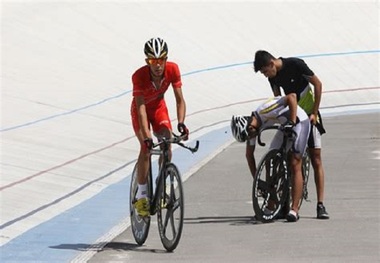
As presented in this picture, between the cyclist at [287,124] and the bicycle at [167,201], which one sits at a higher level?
the cyclist at [287,124]

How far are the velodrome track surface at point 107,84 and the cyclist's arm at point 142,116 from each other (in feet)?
3.20

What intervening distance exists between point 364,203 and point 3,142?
6.73m

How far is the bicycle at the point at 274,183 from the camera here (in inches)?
376

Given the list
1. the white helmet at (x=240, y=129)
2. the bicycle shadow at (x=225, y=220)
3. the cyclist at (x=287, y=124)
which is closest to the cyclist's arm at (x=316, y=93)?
the cyclist at (x=287, y=124)

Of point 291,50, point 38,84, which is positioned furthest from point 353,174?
point 291,50

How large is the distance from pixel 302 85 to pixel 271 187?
942 mm

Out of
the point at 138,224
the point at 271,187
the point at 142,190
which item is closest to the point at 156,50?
the point at 142,190

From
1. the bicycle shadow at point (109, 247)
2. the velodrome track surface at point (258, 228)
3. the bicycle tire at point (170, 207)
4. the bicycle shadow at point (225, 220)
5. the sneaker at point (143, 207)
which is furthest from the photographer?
the bicycle shadow at point (225, 220)

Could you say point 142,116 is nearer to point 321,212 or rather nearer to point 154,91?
point 154,91

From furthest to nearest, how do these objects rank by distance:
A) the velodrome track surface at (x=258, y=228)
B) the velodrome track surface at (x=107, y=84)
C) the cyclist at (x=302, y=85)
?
the velodrome track surface at (x=107, y=84) → the cyclist at (x=302, y=85) → the velodrome track surface at (x=258, y=228)

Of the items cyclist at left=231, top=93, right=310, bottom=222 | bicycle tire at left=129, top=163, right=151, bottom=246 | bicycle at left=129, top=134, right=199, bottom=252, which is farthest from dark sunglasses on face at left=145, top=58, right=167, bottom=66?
cyclist at left=231, top=93, right=310, bottom=222

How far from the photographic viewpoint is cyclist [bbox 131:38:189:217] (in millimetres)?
8281

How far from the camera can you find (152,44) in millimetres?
8266

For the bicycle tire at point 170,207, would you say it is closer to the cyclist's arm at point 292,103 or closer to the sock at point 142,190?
the sock at point 142,190
